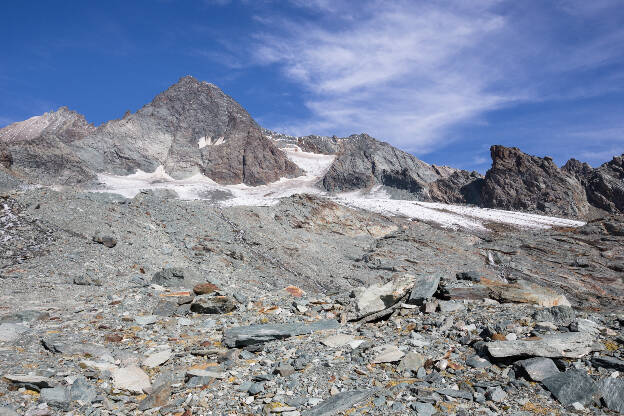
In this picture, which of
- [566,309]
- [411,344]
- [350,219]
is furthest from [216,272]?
[350,219]

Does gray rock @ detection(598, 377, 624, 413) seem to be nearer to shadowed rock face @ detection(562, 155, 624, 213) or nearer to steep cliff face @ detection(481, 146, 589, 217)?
steep cliff face @ detection(481, 146, 589, 217)

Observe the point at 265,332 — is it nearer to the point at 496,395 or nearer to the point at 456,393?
the point at 456,393

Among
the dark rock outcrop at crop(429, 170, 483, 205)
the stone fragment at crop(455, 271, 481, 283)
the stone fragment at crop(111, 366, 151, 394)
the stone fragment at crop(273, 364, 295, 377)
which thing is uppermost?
the dark rock outcrop at crop(429, 170, 483, 205)

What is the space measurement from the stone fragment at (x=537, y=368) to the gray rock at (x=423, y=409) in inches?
64.2

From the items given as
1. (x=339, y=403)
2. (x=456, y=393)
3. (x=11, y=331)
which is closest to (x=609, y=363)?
(x=456, y=393)

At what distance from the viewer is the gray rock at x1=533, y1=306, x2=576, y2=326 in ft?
22.7

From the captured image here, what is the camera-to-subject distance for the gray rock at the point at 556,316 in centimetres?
691

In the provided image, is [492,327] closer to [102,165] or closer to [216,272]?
[216,272]

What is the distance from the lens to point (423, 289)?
918cm

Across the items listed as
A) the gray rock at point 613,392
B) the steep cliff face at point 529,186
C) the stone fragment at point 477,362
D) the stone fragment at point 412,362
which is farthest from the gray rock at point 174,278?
the steep cliff face at point 529,186

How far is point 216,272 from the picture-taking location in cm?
1894

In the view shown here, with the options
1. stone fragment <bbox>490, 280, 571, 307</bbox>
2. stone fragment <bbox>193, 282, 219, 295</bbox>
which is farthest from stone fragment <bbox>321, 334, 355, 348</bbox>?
stone fragment <bbox>193, 282, 219, 295</bbox>

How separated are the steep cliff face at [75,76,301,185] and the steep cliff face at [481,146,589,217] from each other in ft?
291

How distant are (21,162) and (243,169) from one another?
3014 inches
